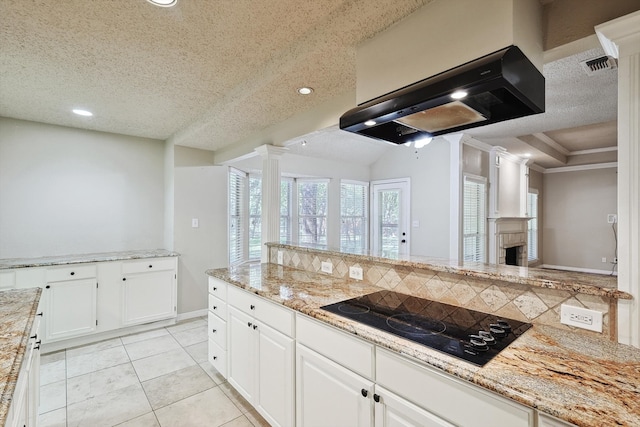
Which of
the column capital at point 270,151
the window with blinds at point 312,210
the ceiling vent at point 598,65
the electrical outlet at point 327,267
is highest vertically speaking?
the ceiling vent at point 598,65

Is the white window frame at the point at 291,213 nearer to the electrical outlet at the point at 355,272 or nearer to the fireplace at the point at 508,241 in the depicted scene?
the electrical outlet at the point at 355,272

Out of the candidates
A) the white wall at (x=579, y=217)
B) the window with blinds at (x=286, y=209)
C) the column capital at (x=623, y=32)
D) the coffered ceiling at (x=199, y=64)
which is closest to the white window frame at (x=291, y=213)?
the window with blinds at (x=286, y=209)

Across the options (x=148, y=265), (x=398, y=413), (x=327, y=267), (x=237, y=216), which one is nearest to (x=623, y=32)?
(x=398, y=413)

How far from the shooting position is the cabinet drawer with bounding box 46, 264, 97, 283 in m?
3.10

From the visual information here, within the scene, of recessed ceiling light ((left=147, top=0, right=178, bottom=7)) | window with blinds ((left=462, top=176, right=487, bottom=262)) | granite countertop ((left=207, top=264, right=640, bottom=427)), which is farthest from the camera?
window with blinds ((left=462, top=176, right=487, bottom=262))

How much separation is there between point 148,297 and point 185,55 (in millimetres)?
2925

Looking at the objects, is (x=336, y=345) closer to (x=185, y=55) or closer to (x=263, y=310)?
(x=263, y=310)

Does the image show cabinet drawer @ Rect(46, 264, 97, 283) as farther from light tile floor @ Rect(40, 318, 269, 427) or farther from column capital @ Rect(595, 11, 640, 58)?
column capital @ Rect(595, 11, 640, 58)

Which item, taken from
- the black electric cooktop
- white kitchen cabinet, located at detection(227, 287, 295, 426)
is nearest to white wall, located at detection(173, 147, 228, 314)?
white kitchen cabinet, located at detection(227, 287, 295, 426)

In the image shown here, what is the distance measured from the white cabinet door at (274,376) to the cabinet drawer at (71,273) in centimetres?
246

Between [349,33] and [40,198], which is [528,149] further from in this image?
[40,198]

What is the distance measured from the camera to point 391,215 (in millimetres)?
5852

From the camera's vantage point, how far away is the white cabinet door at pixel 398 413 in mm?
1082

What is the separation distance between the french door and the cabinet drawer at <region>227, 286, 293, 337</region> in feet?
12.1
